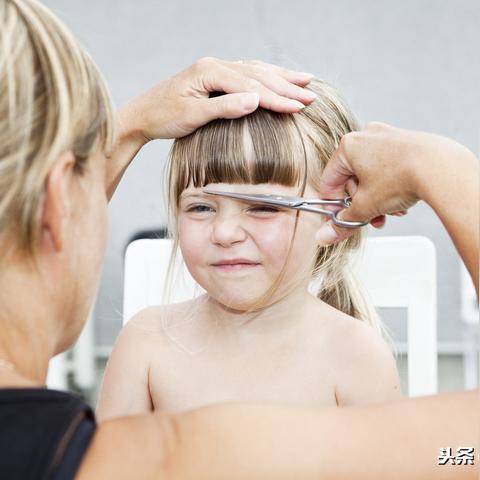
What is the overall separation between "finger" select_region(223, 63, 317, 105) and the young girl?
31 mm

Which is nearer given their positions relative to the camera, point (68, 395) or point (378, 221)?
point (68, 395)

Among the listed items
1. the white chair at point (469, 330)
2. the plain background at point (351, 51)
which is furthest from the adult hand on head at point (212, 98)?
the plain background at point (351, 51)

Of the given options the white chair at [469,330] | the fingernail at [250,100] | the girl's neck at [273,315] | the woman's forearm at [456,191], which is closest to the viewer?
the woman's forearm at [456,191]

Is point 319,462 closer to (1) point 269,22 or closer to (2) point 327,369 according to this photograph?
→ (2) point 327,369

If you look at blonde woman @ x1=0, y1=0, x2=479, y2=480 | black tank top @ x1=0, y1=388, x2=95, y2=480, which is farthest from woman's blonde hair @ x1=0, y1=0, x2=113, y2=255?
black tank top @ x1=0, y1=388, x2=95, y2=480

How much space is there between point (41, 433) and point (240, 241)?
0.51 meters

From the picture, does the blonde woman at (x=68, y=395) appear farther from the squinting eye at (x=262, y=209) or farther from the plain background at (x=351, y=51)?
the plain background at (x=351, y=51)

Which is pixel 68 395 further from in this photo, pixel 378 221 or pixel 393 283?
pixel 393 283

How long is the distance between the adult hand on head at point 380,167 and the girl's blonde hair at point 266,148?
14cm

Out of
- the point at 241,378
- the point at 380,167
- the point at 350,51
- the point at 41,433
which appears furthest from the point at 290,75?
the point at 350,51

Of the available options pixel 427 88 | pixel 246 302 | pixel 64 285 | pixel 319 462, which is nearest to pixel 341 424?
pixel 319 462

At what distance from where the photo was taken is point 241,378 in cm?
116

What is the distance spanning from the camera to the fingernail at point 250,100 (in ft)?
3.42

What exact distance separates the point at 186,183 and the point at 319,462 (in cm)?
56
